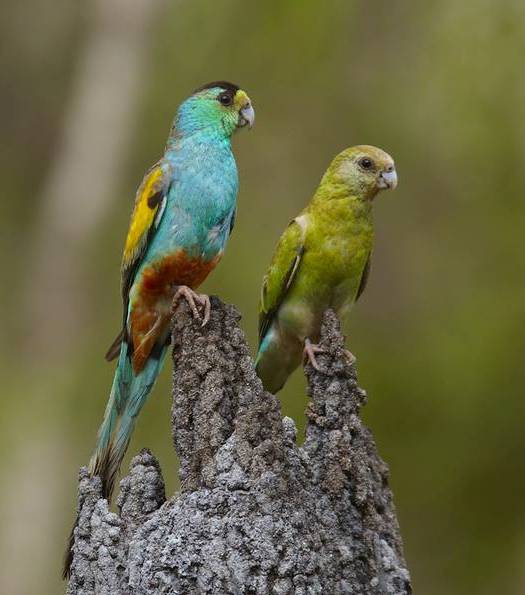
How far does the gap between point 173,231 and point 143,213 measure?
0.22 meters

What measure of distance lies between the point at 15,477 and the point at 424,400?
5.78 metres

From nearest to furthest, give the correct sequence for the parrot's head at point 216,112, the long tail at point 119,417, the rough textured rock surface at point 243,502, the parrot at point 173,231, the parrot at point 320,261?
the rough textured rock surface at point 243,502 < the long tail at point 119,417 < the parrot at point 173,231 < the parrot at point 320,261 < the parrot's head at point 216,112

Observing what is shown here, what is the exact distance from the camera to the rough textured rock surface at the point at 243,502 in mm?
4145

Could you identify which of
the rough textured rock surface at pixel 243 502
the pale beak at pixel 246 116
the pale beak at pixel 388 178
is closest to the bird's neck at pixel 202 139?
the pale beak at pixel 246 116

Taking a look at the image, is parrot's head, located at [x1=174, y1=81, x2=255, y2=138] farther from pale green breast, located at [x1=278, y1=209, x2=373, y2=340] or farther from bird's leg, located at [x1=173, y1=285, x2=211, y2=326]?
bird's leg, located at [x1=173, y1=285, x2=211, y2=326]

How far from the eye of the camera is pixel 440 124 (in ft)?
45.6

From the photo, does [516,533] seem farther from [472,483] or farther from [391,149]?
[391,149]

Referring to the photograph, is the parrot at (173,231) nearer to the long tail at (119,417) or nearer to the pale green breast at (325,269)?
the long tail at (119,417)

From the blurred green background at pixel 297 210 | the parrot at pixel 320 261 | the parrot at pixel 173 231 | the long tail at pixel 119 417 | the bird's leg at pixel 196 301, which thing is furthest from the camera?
the blurred green background at pixel 297 210

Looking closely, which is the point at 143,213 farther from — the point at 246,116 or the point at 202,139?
the point at 246,116

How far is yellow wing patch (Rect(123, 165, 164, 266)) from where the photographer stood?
21.6ft

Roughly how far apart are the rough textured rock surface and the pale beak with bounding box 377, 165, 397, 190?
1969mm

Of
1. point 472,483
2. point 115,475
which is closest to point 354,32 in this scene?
point 472,483

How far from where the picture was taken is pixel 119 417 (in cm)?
589
